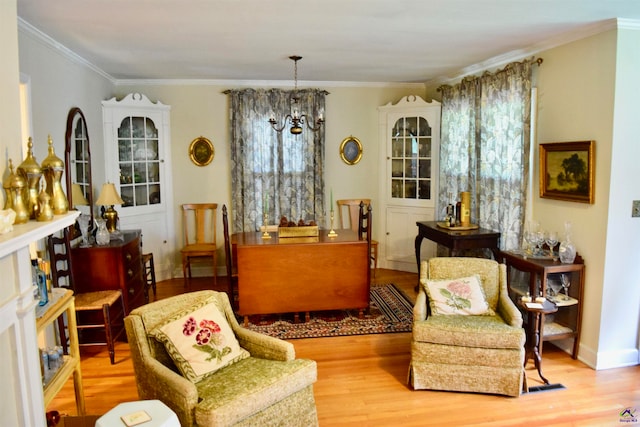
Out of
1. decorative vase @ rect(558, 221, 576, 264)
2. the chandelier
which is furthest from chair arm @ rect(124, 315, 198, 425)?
decorative vase @ rect(558, 221, 576, 264)

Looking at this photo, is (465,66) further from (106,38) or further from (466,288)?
(106,38)

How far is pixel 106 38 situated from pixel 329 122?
3085 mm

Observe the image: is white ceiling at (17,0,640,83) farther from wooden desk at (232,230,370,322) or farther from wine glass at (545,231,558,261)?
wooden desk at (232,230,370,322)

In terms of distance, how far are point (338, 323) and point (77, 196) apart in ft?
8.61

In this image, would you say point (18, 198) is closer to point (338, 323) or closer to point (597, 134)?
point (338, 323)

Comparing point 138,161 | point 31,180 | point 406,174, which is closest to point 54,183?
point 31,180

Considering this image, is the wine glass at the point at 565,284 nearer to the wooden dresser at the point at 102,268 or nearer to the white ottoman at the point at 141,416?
the white ottoman at the point at 141,416

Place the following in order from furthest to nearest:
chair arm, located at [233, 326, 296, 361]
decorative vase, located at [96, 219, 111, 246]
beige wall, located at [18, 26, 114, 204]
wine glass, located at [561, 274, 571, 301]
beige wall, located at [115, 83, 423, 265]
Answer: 1. beige wall, located at [115, 83, 423, 265]
2. decorative vase, located at [96, 219, 111, 246]
3. wine glass, located at [561, 274, 571, 301]
4. beige wall, located at [18, 26, 114, 204]
5. chair arm, located at [233, 326, 296, 361]

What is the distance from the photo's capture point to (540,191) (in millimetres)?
4074

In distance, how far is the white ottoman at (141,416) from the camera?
1803mm

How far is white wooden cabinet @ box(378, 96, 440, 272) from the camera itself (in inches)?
233

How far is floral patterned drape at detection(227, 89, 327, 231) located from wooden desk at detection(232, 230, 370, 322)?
1610 mm

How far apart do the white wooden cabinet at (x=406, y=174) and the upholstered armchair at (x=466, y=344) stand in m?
2.68

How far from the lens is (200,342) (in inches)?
101
